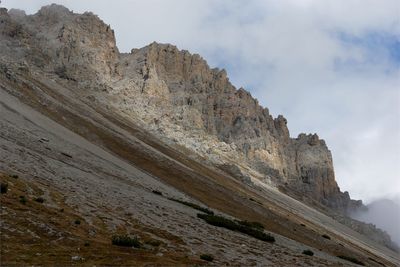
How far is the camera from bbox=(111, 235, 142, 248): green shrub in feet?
69.3

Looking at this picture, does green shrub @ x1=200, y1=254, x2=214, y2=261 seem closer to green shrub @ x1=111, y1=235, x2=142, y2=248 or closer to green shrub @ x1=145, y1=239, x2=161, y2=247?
green shrub @ x1=145, y1=239, x2=161, y2=247

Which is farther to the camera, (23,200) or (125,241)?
(23,200)

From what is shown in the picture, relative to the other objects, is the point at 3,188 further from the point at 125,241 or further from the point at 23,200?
the point at 125,241

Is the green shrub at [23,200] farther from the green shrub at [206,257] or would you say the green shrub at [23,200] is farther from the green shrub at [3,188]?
the green shrub at [206,257]

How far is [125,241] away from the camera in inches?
836

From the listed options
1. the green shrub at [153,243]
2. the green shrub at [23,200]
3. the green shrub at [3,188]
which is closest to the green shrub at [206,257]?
the green shrub at [153,243]

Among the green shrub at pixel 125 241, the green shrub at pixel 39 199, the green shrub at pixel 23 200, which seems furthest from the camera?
the green shrub at pixel 39 199

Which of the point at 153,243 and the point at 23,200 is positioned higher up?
the point at 153,243

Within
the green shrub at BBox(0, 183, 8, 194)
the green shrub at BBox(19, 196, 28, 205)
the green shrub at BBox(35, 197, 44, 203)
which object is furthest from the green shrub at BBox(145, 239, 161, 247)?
the green shrub at BBox(0, 183, 8, 194)

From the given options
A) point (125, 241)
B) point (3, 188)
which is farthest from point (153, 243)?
point (3, 188)

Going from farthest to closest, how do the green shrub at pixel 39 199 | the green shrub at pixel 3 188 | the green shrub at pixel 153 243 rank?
the green shrub at pixel 39 199 → the green shrub at pixel 3 188 → the green shrub at pixel 153 243

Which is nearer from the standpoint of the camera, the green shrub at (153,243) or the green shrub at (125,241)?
the green shrub at (125,241)

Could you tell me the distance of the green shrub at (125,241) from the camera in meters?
21.1

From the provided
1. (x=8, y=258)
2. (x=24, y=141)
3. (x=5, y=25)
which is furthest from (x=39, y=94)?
(x=5, y=25)
